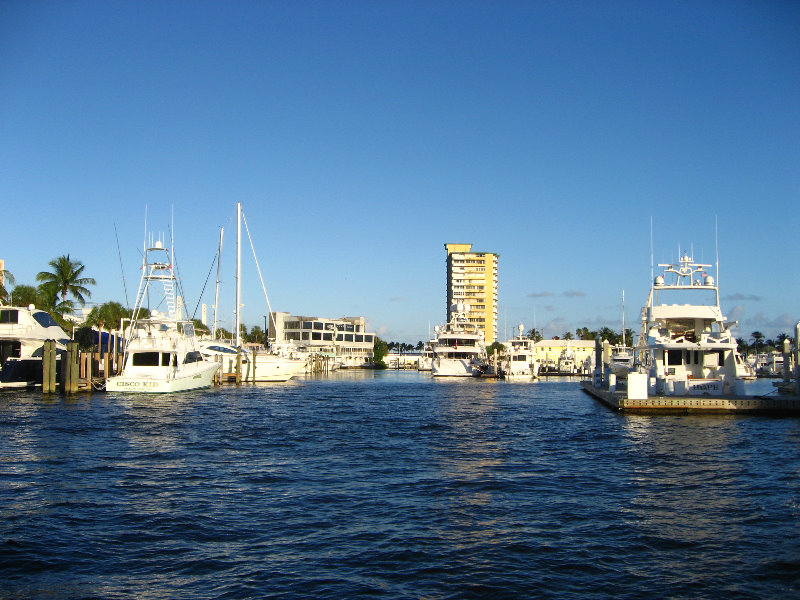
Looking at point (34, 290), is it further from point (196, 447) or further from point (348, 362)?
point (348, 362)

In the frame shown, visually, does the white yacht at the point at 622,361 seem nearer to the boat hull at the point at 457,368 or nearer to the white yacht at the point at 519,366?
the white yacht at the point at 519,366

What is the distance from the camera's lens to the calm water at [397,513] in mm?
10789

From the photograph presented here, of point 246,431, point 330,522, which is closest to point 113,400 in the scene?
point 246,431

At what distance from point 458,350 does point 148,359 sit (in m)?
54.0

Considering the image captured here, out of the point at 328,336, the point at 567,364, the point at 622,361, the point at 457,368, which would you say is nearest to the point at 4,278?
the point at 457,368

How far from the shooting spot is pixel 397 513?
1468 cm

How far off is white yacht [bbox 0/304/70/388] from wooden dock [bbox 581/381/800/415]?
40265 millimetres

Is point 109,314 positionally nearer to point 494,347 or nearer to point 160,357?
point 160,357

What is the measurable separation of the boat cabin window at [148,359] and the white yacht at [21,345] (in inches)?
335

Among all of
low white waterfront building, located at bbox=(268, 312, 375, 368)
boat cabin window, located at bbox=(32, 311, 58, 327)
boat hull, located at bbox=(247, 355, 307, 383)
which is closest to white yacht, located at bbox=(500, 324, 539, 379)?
boat hull, located at bbox=(247, 355, 307, 383)


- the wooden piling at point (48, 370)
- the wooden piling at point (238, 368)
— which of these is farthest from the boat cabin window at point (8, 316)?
the wooden piling at point (238, 368)

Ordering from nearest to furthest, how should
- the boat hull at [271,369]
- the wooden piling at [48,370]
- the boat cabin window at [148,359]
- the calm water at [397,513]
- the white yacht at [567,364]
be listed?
the calm water at [397,513] → the wooden piling at [48,370] → the boat cabin window at [148,359] → the boat hull at [271,369] → the white yacht at [567,364]

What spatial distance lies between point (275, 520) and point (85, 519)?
12.5 ft

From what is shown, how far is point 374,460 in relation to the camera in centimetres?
2120
